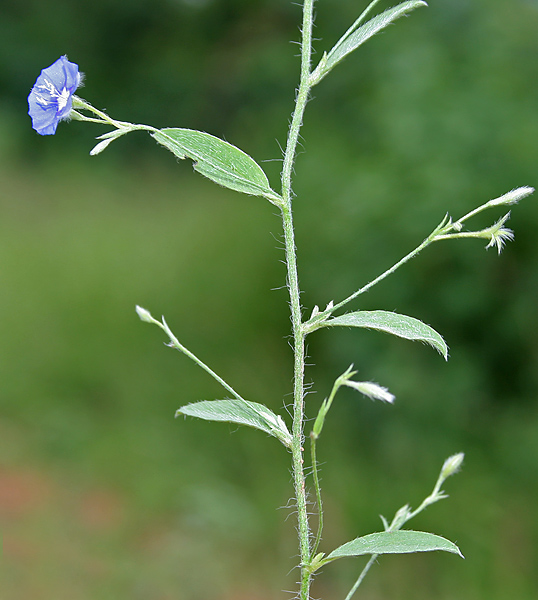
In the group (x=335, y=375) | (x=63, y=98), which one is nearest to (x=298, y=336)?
(x=63, y=98)

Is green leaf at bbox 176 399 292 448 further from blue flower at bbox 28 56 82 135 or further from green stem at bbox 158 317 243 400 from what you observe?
blue flower at bbox 28 56 82 135

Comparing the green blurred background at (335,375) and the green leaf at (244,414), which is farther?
the green blurred background at (335,375)

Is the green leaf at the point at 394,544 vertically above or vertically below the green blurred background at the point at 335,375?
below

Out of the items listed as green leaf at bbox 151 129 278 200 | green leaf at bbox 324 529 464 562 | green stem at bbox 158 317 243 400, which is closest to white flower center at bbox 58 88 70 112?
green leaf at bbox 151 129 278 200

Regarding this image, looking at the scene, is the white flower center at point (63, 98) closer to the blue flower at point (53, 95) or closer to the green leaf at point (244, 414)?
the blue flower at point (53, 95)

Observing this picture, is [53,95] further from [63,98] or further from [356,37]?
[356,37]

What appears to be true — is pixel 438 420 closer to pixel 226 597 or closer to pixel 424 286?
pixel 424 286

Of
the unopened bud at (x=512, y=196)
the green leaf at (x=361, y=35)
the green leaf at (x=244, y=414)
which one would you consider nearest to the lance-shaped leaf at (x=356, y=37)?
the green leaf at (x=361, y=35)

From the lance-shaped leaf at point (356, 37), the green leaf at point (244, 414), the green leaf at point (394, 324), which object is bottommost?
the green leaf at point (244, 414)
